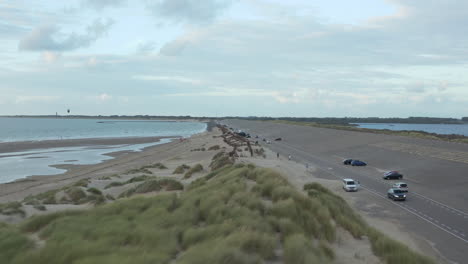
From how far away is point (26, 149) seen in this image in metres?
76.1

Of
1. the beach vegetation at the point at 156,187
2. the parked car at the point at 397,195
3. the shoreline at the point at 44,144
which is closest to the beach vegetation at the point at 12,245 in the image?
the beach vegetation at the point at 156,187

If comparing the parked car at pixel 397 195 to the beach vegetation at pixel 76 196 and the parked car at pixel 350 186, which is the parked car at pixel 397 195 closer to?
the parked car at pixel 350 186

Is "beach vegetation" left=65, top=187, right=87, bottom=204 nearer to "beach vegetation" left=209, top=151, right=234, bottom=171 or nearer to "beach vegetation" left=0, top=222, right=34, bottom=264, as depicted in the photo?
"beach vegetation" left=0, top=222, right=34, bottom=264

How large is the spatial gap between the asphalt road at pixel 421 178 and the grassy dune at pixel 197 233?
23.5 ft

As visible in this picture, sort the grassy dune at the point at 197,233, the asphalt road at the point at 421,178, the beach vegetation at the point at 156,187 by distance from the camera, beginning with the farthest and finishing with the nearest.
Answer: the beach vegetation at the point at 156,187 → the asphalt road at the point at 421,178 → the grassy dune at the point at 197,233

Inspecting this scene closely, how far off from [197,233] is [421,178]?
34024 millimetres

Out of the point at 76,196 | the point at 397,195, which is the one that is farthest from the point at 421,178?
the point at 76,196

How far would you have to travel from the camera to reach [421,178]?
37156 mm

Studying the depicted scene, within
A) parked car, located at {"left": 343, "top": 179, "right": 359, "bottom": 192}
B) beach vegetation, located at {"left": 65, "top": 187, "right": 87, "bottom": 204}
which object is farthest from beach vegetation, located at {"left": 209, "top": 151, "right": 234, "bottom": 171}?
beach vegetation, located at {"left": 65, "top": 187, "right": 87, "bottom": 204}

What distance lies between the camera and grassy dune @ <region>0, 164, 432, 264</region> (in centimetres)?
880

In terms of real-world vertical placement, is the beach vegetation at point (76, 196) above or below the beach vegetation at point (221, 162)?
below

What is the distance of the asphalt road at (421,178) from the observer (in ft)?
62.3

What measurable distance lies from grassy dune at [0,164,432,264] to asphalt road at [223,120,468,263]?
7161 mm

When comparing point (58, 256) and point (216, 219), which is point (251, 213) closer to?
point (216, 219)
